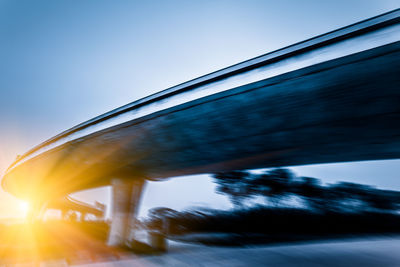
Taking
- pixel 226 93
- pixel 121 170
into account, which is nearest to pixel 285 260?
pixel 226 93

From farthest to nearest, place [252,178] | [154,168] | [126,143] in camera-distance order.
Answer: [154,168]
[252,178]
[126,143]

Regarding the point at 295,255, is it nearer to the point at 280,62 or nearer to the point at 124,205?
the point at 280,62

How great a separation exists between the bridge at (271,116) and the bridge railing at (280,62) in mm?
16

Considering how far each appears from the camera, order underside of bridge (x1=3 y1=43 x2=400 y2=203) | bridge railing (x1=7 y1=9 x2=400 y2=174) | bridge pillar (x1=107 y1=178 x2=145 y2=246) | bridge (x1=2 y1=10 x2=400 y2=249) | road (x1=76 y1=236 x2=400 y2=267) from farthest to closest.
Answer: bridge pillar (x1=107 y1=178 x2=145 y2=246) → road (x1=76 y1=236 x2=400 y2=267) → underside of bridge (x1=3 y1=43 x2=400 y2=203) → bridge (x1=2 y1=10 x2=400 y2=249) → bridge railing (x1=7 y1=9 x2=400 y2=174)

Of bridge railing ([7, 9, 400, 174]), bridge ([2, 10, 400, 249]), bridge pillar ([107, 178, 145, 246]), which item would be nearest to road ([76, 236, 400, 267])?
bridge ([2, 10, 400, 249])

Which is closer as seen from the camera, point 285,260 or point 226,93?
point 226,93

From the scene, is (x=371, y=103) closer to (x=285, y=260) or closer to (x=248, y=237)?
(x=285, y=260)

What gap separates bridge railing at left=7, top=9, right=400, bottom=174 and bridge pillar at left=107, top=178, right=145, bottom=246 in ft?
23.2

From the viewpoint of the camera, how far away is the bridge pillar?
516 inches

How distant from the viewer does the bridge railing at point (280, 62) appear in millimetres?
3850

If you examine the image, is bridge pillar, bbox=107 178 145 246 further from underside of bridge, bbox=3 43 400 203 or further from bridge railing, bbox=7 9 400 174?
bridge railing, bbox=7 9 400 174

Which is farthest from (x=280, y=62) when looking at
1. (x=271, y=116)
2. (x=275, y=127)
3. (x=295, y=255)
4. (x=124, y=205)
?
(x=124, y=205)

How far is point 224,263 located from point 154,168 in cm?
654

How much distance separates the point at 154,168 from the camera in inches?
475
